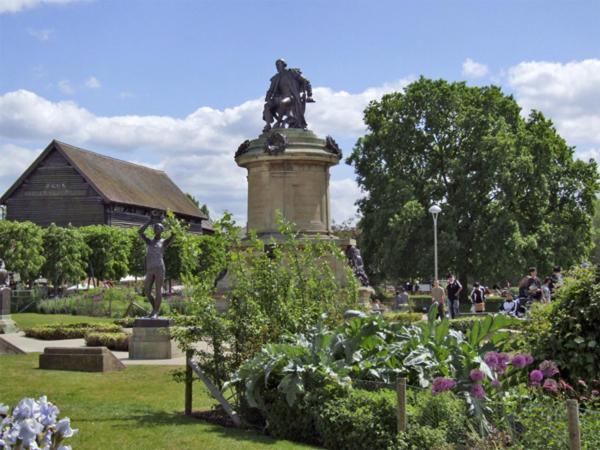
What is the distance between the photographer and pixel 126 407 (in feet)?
35.4

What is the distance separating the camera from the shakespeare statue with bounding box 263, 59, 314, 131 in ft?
88.7

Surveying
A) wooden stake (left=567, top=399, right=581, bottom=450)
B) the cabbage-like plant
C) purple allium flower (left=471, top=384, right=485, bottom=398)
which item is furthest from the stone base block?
the cabbage-like plant

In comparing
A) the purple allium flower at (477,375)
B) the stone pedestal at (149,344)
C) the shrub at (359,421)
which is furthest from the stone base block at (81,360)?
the purple allium flower at (477,375)

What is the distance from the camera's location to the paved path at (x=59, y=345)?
53.0 ft

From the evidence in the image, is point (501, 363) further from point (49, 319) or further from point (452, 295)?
point (49, 319)

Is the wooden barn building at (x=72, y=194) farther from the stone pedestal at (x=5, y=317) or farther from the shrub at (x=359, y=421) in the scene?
the shrub at (x=359, y=421)

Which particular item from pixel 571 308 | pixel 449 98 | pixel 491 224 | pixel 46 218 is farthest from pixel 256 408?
pixel 46 218

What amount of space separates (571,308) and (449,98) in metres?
34.1

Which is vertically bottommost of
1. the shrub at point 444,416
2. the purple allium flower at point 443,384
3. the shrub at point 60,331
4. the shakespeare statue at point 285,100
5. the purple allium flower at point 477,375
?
the shrub at point 60,331

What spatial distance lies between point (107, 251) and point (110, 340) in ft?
117

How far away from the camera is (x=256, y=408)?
31.7ft

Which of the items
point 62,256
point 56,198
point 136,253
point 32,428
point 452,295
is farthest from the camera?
point 56,198

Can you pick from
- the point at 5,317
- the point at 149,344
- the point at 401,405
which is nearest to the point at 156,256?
the point at 149,344

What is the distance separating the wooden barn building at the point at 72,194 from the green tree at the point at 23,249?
48.8 feet
